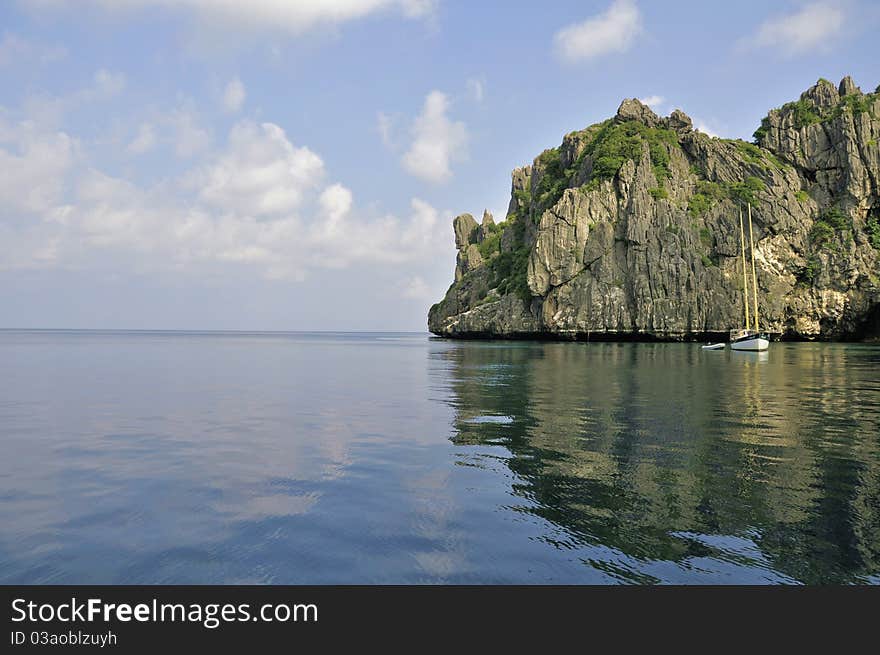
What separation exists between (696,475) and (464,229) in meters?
181

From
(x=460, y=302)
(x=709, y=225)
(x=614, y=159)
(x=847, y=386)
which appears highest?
(x=614, y=159)

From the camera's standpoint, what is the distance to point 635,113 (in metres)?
139

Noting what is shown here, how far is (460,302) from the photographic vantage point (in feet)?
532

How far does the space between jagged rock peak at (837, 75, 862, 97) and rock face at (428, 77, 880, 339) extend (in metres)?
0.34

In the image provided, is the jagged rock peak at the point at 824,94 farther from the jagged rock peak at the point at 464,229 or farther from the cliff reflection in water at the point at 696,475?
the cliff reflection in water at the point at 696,475

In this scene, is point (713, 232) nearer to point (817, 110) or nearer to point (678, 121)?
point (678, 121)

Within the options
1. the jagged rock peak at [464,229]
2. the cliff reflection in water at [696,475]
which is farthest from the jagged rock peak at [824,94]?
the cliff reflection in water at [696,475]

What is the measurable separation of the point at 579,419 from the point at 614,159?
11361 cm

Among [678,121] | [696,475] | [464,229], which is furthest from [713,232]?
[696,475]

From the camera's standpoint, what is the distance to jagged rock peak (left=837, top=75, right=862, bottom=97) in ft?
437

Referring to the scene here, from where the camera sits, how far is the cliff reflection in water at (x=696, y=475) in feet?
29.5
